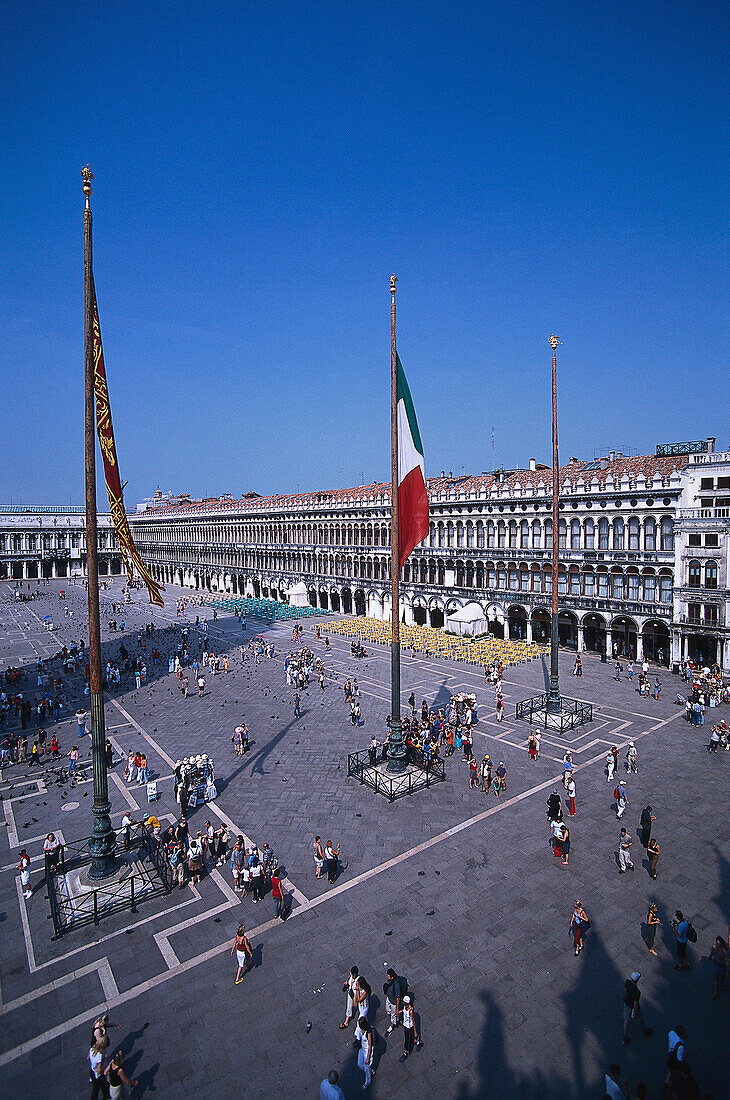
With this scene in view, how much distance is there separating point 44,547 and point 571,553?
130m

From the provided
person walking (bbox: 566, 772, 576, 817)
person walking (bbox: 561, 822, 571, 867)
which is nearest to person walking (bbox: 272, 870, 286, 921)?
person walking (bbox: 561, 822, 571, 867)

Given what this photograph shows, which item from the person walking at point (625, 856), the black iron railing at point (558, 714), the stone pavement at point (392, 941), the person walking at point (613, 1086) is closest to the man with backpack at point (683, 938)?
the stone pavement at point (392, 941)

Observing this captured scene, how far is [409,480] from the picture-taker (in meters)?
19.2

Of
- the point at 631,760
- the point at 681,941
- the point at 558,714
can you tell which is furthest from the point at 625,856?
the point at 558,714

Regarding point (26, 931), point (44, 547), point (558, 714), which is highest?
point (44, 547)

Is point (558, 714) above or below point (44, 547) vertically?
below

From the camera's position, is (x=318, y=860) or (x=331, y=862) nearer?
(x=331, y=862)

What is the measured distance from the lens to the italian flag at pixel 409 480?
62.5 ft

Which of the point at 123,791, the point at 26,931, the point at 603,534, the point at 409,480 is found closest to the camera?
the point at 26,931

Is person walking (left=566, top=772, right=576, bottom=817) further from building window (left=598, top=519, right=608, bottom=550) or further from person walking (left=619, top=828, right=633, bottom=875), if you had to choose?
building window (left=598, top=519, right=608, bottom=550)

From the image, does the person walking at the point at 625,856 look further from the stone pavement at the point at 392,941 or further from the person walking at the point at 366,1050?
the person walking at the point at 366,1050

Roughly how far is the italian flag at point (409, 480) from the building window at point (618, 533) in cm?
2591

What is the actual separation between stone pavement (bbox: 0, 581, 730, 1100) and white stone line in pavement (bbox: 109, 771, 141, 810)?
0.39ft

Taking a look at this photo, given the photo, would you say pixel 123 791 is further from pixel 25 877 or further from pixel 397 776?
pixel 397 776
